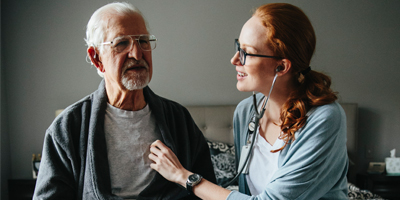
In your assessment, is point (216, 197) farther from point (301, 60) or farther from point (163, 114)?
point (301, 60)

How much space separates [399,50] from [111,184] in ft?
10.1

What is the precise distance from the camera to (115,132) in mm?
1168

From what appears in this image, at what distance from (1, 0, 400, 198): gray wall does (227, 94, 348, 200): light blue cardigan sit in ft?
6.07

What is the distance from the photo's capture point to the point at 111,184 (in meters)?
1.12

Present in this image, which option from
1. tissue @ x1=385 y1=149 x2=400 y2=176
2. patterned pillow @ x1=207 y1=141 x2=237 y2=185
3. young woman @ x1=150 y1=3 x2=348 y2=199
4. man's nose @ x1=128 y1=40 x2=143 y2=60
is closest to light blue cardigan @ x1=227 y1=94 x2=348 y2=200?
young woman @ x1=150 y1=3 x2=348 y2=199

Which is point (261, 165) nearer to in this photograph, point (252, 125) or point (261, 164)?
point (261, 164)

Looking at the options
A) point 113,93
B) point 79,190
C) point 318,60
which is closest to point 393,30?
point 318,60

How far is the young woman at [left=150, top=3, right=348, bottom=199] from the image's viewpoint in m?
1.09

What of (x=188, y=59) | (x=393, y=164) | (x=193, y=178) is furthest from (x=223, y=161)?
(x=393, y=164)

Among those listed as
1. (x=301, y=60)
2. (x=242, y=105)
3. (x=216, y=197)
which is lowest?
(x=216, y=197)

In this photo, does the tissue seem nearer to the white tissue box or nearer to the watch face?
the white tissue box

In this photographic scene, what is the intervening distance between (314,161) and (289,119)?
7.3 inches

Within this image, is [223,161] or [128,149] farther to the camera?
[223,161]

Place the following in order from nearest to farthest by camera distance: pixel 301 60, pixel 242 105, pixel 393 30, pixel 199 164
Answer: pixel 301 60 < pixel 199 164 < pixel 242 105 < pixel 393 30
